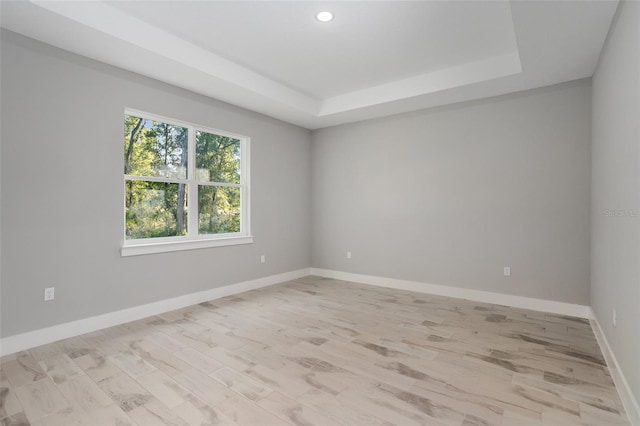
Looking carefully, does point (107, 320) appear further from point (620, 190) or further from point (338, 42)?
point (620, 190)

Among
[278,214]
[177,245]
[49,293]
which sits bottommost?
[49,293]

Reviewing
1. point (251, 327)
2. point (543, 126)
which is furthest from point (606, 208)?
point (251, 327)

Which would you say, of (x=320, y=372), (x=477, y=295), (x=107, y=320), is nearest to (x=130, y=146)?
(x=107, y=320)

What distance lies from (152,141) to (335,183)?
2.97 meters

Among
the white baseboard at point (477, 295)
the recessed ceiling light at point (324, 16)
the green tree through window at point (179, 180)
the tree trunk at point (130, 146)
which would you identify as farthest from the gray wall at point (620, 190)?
the tree trunk at point (130, 146)

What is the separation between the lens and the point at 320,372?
8.01 feet

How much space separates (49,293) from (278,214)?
3.11 meters

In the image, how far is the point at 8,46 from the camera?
108 inches

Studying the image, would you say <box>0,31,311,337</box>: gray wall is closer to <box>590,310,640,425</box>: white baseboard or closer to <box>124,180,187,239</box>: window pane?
<box>124,180,187,239</box>: window pane

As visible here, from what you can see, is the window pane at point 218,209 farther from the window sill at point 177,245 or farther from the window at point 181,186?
the window sill at point 177,245

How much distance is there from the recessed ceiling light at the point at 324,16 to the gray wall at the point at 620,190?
2039mm

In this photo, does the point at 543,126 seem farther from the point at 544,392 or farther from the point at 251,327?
the point at 251,327

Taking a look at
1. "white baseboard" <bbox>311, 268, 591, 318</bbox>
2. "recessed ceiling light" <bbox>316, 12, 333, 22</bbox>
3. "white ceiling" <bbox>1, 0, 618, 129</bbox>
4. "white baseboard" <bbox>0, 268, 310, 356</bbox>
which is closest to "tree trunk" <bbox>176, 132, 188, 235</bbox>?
"white ceiling" <bbox>1, 0, 618, 129</bbox>

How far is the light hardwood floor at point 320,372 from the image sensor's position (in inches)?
76.4
